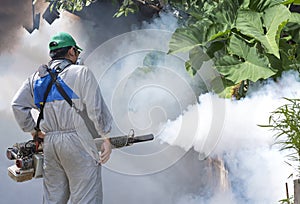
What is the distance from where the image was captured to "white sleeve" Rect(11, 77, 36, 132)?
2.60 m

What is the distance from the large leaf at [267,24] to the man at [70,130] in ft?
2.63

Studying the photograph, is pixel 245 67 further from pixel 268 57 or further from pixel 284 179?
pixel 284 179

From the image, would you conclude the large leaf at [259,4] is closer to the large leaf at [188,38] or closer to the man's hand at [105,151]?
the large leaf at [188,38]

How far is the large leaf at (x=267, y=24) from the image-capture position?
2.35 m

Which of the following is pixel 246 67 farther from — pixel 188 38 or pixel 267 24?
pixel 188 38

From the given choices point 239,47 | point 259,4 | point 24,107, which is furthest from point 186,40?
point 24,107

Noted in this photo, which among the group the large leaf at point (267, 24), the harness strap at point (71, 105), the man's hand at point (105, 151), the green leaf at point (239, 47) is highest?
the large leaf at point (267, 24)

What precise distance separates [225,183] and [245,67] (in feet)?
3.68

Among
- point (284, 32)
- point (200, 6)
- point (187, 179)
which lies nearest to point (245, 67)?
point (284, 32)

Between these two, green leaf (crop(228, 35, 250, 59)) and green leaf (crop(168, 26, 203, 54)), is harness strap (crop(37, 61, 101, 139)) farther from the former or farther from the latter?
green leaf (crop(228, 35, 250, 59))

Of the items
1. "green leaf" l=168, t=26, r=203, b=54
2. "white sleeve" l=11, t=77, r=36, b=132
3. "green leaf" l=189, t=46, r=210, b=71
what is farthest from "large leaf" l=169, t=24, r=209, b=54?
"white sleeve" l=11, t=77, r=36, b=132

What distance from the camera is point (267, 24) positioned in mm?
2436

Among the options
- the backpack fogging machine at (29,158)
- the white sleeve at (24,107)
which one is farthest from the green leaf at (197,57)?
the white sleeve at (24,107)

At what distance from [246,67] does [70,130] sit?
922 mm
